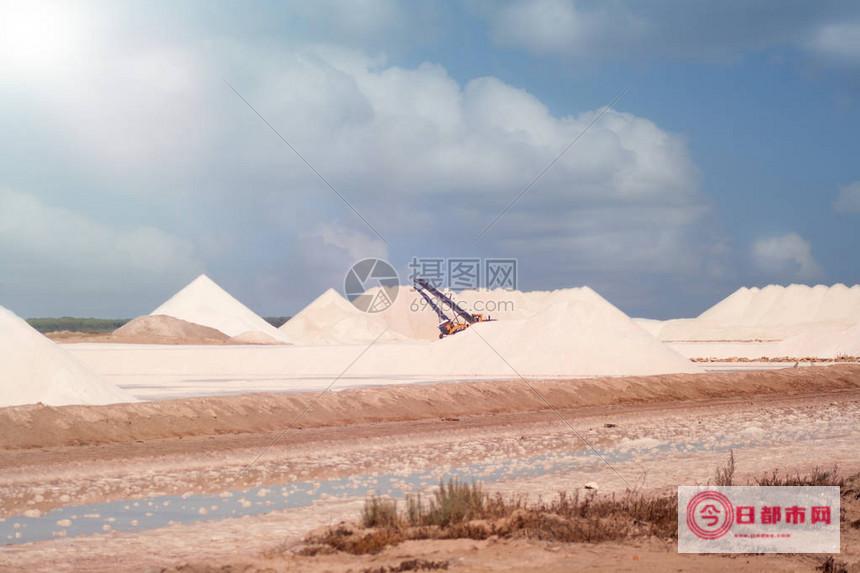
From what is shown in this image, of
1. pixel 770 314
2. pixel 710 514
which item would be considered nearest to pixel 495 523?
pixel 710 514

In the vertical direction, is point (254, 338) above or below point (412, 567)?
above

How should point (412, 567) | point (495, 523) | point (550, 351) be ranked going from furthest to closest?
point (550, 351) → point (495, 523) → point (412, 567)

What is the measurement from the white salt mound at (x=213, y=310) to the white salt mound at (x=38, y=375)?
35092 millimetres

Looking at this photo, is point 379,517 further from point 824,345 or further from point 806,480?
point 824,345

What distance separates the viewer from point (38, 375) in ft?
46.2

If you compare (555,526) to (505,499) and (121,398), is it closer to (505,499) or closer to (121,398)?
(505,499)

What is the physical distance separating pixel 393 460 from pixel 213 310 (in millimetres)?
44465

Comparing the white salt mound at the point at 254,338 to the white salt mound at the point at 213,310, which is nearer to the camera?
the white salt mound at the point at 254,338

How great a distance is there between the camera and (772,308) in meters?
84.8

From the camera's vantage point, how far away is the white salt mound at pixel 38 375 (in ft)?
44.9

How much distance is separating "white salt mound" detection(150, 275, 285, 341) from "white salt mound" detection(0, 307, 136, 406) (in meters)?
35.1

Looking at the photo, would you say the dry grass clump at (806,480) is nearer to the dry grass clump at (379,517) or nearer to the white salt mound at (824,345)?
the dry grass clump at (379,517)

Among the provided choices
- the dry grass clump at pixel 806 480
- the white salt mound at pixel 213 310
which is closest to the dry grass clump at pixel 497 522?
the dry grass clump at pixel 806 480

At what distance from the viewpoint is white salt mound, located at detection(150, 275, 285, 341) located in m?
52.1
